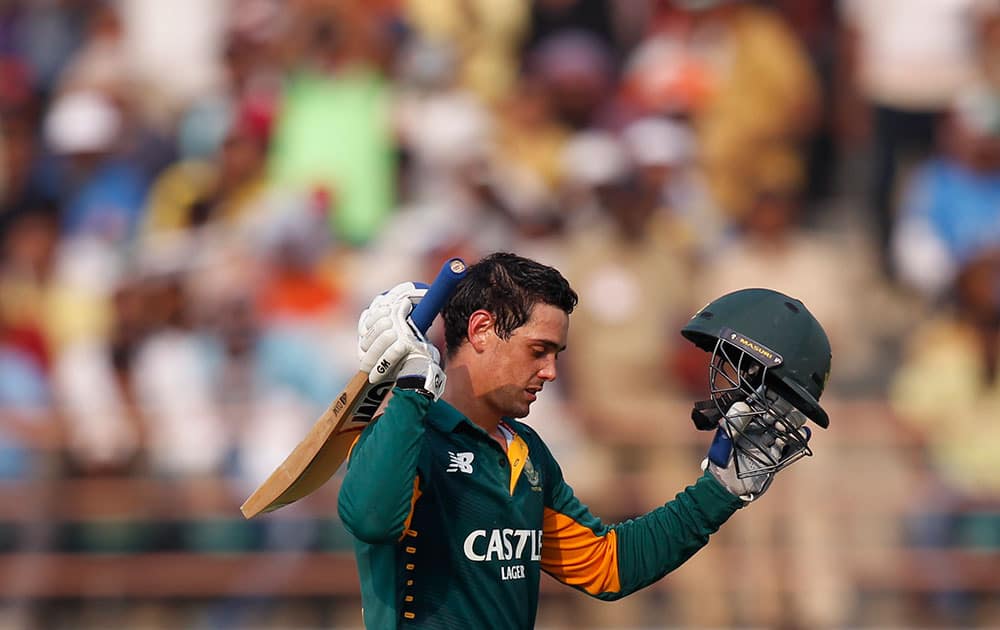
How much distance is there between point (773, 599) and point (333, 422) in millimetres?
5485

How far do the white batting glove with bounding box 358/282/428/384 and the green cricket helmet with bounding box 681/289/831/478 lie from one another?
683 millimetres

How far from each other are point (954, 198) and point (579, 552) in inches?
239

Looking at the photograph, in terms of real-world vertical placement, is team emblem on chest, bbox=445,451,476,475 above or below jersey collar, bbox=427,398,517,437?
below

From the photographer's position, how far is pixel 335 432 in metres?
3.39

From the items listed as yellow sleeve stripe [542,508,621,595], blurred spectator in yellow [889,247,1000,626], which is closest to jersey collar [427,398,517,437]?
yellow sleeve stripe [542,508,621,595]

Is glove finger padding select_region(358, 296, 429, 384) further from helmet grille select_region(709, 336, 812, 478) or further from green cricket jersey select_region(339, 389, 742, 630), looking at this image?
helmet grille select_region(709, 336, 812, 478)

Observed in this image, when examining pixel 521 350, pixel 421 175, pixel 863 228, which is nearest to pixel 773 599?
pixel 863 228

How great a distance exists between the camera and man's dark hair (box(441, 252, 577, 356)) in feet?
11.0

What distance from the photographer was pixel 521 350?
3.35 m

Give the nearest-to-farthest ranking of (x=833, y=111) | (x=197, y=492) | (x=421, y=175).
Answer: (x=197, y=492), (x=421, y=175), (x=833, y=111)

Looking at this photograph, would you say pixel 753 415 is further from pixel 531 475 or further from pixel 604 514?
pixel 604 514

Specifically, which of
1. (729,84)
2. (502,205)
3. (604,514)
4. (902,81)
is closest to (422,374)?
(604,514)

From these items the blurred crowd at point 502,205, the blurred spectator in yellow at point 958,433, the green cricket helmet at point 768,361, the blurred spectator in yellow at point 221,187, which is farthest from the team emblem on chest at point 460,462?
the blurred spectator in yellow at point 221,187

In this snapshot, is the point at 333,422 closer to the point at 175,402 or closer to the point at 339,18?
the point at 175,402
